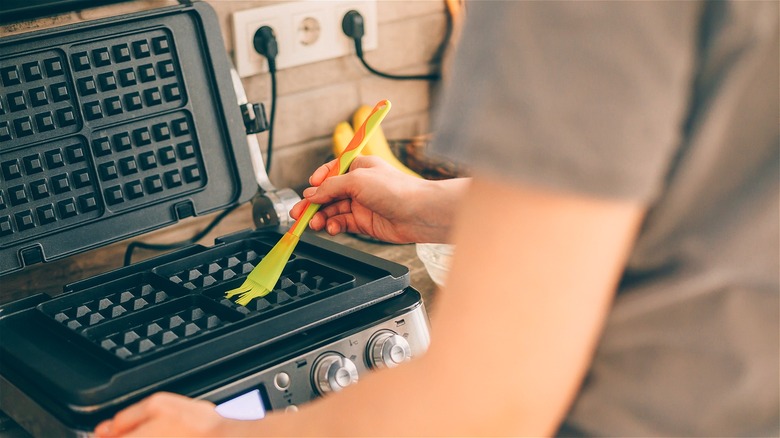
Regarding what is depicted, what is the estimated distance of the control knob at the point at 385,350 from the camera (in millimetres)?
944

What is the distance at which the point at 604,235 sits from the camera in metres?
0.52

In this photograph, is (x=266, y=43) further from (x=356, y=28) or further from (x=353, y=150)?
(x=353, y=150)

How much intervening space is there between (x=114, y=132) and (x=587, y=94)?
33.2 inches

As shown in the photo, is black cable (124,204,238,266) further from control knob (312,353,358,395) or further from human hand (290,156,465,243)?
control knob (312,353,358,395)

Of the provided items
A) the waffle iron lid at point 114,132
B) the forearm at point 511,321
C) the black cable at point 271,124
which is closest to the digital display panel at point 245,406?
the forearm at point 511,321

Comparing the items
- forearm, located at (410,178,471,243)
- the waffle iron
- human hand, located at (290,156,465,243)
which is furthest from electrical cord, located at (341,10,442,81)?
forearm, located at (410,178,471,243)

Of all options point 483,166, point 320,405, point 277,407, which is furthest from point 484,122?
point 277,407

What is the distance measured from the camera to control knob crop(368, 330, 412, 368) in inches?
37.2

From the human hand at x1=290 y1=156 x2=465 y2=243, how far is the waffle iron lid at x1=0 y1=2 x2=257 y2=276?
168mm

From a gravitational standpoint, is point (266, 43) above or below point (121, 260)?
above

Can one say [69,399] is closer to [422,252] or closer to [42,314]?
[42,314]

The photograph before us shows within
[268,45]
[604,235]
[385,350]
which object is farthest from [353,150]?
[604,235]

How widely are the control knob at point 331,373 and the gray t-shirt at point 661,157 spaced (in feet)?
1.06

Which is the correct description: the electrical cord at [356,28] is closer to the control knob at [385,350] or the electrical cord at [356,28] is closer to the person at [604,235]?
the control knob at [385,350]
